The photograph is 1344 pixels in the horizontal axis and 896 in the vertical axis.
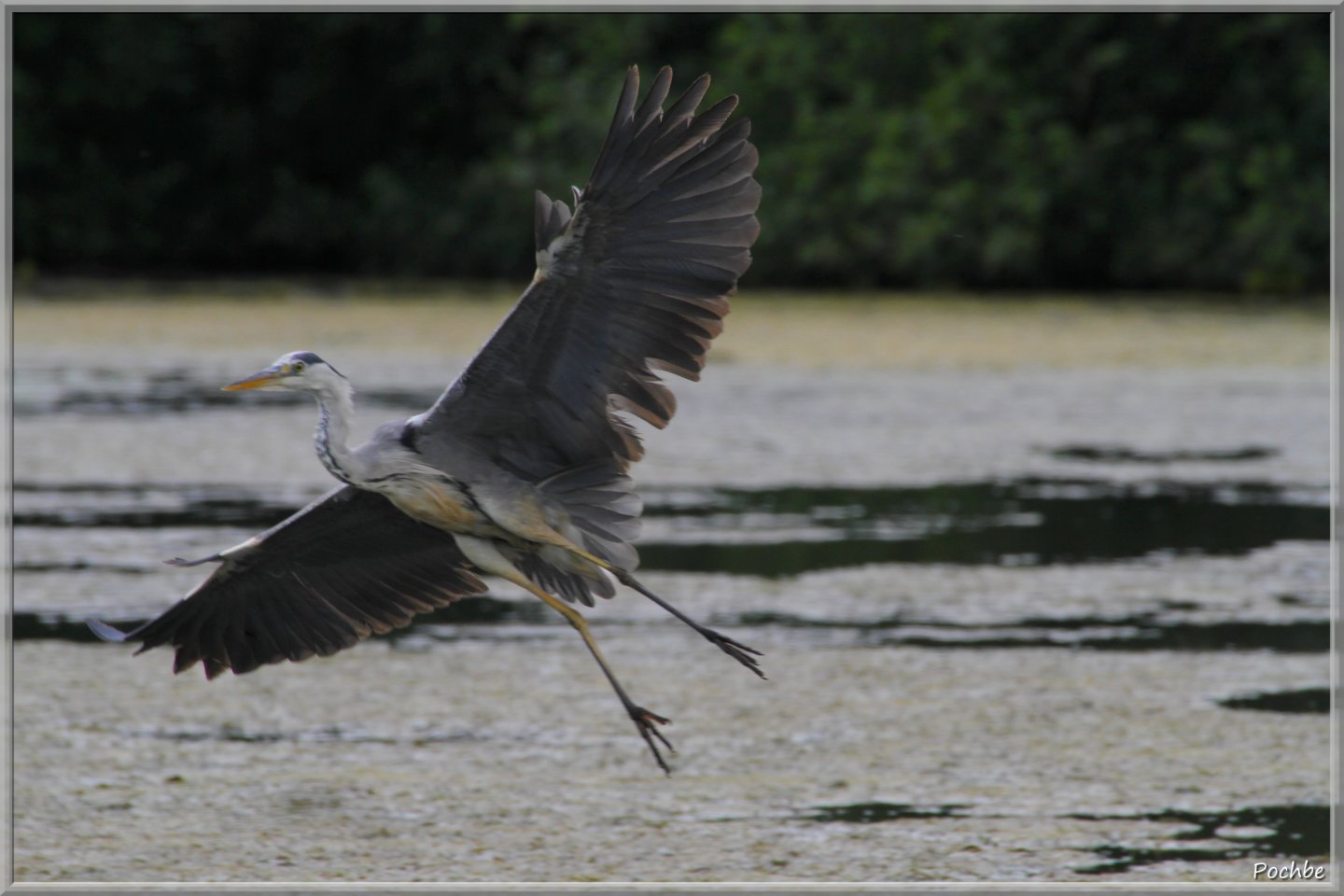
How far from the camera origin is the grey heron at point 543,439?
4.14 metres

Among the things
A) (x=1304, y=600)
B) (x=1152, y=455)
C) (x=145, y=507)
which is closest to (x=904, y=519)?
(x=1304, y=600)

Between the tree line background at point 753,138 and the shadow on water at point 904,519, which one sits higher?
the tree line background at point 753,138

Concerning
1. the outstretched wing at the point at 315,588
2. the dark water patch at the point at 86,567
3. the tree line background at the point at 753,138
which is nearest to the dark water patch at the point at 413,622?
the dark water patch at the point at 86,567

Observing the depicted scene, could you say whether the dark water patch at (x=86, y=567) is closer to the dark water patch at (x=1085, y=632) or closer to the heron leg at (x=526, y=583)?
the dark water patch at (x=1085, y=632)

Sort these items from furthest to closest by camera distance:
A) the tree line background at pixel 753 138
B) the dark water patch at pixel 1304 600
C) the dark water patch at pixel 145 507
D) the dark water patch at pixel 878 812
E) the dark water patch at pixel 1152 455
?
the tree line background at pixel 753 138 → the dark water patch at pixel 1152 455 → the dark water patch at pixel 145 507 → the dark water patch at pixel 1304 600 → the dark water patch at pixel 878 812

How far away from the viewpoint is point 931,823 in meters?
5.40

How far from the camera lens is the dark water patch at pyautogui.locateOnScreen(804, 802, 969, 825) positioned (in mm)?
5461

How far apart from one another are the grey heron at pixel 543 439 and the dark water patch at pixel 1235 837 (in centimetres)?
133

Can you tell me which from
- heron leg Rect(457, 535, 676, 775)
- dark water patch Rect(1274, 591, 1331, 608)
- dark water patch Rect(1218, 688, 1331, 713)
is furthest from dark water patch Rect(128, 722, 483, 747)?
dark water patch Rect(1274, 591, 1331, 608)

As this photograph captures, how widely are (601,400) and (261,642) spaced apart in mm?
1148

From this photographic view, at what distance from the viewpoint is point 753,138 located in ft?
80.6

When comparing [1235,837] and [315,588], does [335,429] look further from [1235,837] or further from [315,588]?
[1235,837]

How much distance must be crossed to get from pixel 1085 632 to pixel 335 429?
14.4 feet

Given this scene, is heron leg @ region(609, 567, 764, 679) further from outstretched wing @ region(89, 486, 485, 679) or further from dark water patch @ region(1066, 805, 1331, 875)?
dark water patch @ region(1066, 805, 1331, 875)
